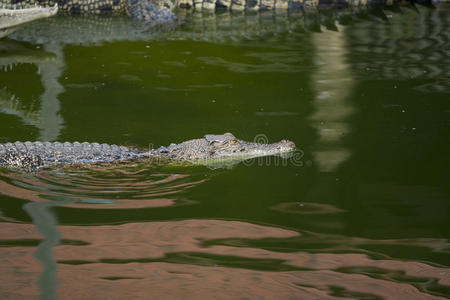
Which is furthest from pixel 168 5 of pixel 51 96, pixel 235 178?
pixel 235 178

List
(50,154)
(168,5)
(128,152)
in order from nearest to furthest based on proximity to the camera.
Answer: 1. (50,154)
2. (128,152)
3. (168,5)

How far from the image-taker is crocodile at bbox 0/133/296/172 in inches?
198

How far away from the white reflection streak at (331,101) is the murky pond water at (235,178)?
0.02 m

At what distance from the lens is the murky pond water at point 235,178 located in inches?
141

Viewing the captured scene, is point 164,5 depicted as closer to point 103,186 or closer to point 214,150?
point 214,150

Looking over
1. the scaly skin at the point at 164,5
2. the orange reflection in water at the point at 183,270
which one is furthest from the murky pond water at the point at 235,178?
the scaly skin at the point at 164,5

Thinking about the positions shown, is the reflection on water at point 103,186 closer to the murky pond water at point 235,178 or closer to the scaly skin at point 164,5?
the murky pond water at point 235,178

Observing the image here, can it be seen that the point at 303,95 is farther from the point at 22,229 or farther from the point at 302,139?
the point at 22,229

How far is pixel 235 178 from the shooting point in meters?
4.94

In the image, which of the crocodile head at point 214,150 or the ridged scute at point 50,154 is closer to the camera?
the ridged scute at point 50,154

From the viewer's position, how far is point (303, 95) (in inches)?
265

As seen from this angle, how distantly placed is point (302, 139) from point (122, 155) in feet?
5.04

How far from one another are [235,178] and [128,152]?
909mm

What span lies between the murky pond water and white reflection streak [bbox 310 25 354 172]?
0.02 m
